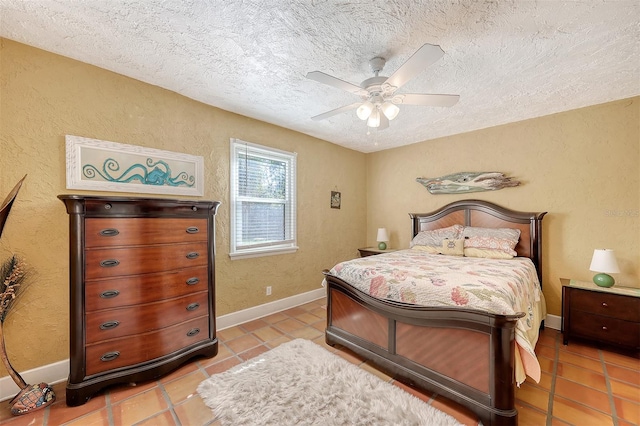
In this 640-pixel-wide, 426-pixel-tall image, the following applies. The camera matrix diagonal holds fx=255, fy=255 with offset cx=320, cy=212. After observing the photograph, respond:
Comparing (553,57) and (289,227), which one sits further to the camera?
(289,227)

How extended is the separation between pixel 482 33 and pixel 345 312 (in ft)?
8.02

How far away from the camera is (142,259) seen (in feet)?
6.43

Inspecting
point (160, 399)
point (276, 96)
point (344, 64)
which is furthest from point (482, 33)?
point (160, 399)

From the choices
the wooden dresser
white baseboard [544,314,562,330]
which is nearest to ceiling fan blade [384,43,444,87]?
the wooden dresser

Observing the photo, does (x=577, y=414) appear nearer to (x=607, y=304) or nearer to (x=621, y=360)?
(x=621, y=360)

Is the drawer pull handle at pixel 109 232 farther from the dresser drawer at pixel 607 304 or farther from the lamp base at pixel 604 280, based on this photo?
the lamp base at pixel 604 280

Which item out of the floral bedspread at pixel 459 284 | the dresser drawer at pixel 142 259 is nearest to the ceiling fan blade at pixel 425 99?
the floral bedspread at pixel 459 284

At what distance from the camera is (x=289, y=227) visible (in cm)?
372

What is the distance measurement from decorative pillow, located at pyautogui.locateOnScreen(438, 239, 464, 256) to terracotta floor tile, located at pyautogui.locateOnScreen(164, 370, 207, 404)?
Answer: 2945mm

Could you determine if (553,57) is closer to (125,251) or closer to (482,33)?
(482,33)

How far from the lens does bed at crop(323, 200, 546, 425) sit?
1.53 meters

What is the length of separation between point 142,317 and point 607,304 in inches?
162

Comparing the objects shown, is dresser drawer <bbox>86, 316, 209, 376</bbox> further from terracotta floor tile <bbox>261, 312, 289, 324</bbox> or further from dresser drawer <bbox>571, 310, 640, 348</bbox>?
dresser drawer <bbox>571, 310, 640, 348</bbox>

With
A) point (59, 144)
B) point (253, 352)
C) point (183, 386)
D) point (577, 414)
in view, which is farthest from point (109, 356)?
point (577, 414)
